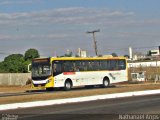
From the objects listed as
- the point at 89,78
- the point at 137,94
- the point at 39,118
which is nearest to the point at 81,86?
the point at 89,78

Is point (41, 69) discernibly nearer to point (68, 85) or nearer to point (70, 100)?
point (68, 85)

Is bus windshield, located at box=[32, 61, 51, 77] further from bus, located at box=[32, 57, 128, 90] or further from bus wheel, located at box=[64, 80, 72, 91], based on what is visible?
bus wheel, located at box=[64, 80, 72, 91]

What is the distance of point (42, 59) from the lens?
Result: 42.8 meters

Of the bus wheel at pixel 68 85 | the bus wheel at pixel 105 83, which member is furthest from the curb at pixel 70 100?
the bus wheel at pixel 105 83

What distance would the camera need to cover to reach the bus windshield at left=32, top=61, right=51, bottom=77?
42625 mm

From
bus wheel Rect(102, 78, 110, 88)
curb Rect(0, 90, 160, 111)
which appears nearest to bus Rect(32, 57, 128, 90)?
bus wheel Rect(102, 78, 110, 88)

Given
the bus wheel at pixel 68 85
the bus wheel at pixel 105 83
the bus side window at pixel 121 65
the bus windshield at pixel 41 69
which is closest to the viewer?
the bus windshield at pixel 41 69

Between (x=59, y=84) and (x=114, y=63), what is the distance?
874 cm

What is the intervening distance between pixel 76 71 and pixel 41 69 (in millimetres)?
4113

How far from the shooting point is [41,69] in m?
43.2

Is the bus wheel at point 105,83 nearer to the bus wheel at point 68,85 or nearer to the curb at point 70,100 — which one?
the bus wheel at point 68,85

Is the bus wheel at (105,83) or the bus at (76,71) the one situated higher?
the bus at (76,71)

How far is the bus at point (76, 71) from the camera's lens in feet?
141

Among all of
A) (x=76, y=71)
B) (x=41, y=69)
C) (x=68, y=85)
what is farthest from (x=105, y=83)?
(x=41, y=69)
